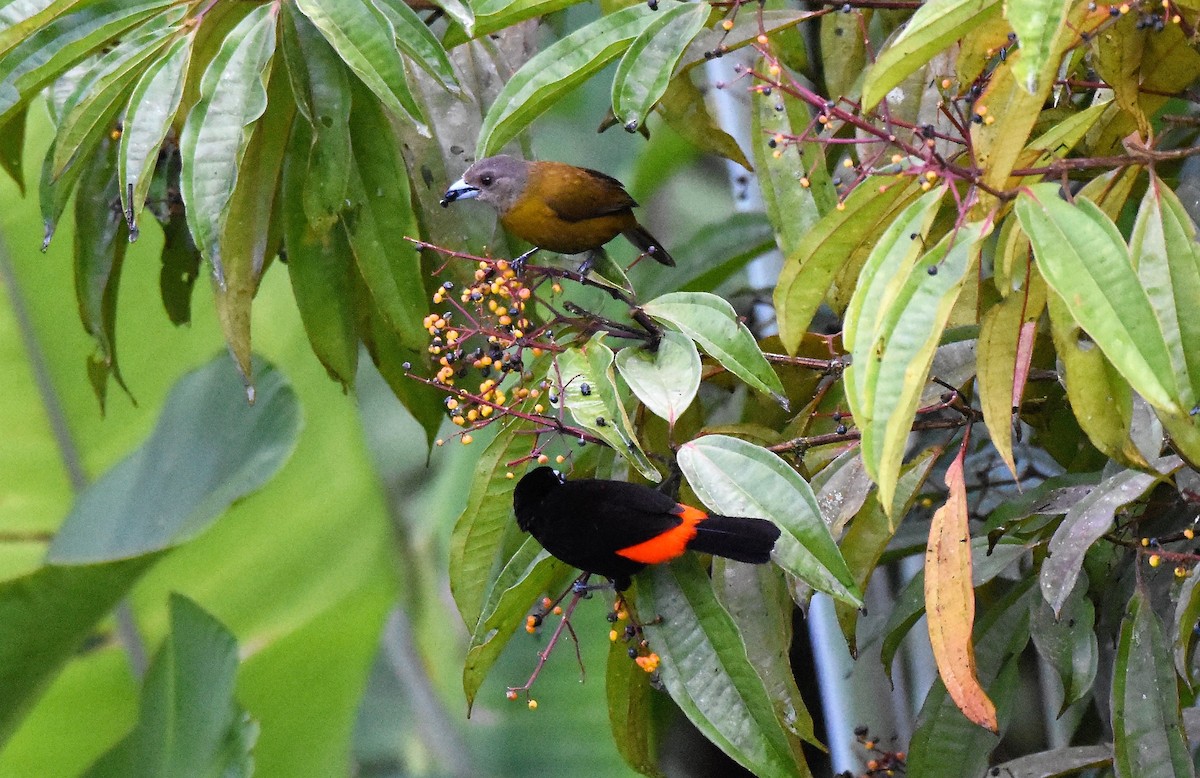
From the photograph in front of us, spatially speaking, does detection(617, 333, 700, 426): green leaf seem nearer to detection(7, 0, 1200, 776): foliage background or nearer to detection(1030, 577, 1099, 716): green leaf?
detection(7, 0, 1200, 776): foliage background

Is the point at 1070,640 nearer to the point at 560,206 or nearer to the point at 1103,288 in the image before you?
the point at 1103,288

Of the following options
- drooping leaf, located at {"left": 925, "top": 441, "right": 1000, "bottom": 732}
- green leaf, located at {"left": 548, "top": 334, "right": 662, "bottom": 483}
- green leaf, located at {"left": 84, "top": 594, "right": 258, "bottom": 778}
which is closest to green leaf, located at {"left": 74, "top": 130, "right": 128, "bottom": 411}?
green leaf, located at {"left": 84, "top": 594, "right": 258, "bottom": 778}

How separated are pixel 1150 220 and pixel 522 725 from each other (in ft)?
→ 5.24

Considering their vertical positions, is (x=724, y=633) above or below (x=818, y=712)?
above

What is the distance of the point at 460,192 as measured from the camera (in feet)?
4.54

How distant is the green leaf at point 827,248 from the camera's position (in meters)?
0.99

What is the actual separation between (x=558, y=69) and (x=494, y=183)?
1.13 ft

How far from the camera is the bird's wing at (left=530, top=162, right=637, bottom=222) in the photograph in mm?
1572

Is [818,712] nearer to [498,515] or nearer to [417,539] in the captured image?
[417,539]

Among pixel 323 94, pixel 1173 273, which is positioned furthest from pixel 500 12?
pixel 1173 273

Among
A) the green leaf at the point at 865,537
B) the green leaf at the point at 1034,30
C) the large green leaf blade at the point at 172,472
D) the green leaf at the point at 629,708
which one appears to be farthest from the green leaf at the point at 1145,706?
the large green leaf blade at the point at 172,472

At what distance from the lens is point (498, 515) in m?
1.23

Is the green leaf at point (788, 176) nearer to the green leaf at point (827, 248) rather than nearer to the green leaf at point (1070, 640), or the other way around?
the green leaf at point (827, 248)

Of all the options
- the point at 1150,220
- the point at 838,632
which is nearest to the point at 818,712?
the point at 838,632
